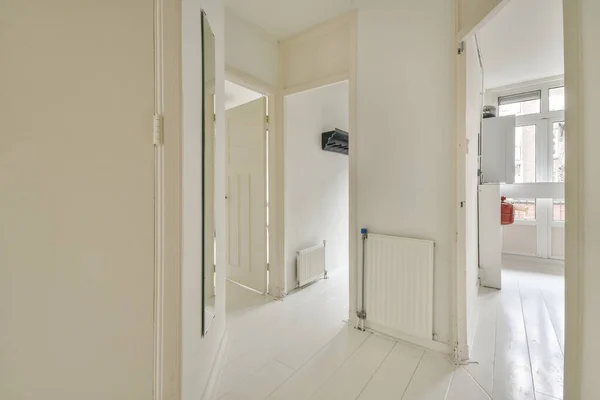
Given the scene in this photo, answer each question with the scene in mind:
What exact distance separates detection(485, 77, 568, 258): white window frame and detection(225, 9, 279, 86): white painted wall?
4.00m

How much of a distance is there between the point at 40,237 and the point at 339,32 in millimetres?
2651

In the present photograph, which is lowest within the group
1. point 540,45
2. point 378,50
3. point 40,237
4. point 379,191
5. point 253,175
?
point 40,237

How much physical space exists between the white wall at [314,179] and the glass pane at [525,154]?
3.12 metres

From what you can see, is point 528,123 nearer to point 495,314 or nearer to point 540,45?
point 540,45

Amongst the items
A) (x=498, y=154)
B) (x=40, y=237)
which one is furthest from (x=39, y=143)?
(x=498, y=154)

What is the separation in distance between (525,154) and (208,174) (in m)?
5.27

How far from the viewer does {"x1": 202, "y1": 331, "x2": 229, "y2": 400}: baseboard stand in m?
1.41

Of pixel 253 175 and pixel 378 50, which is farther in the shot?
pixel 253 175

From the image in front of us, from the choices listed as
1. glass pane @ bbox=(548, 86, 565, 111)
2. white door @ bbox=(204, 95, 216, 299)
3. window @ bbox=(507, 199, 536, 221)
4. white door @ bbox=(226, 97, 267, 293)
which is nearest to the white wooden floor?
white door @ bbox=(226, 97, 267, 293)

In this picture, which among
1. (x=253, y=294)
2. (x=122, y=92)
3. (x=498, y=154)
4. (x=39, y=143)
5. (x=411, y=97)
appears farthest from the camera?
(x=498, y=154)

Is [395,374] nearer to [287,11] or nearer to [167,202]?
[167,202]

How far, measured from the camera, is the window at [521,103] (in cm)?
414

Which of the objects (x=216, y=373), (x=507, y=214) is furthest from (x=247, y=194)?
(x=507, y=214)

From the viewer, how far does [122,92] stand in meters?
0.86
